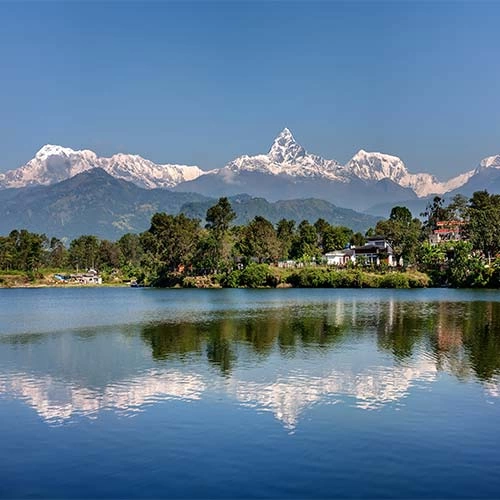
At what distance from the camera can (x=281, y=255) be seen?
470 ft

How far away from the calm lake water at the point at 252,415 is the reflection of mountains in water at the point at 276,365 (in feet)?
0.38

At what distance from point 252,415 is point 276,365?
29.8 feet

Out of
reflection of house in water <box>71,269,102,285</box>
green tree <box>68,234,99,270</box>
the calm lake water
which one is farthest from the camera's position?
green tree <box>68,234,99,270</box>

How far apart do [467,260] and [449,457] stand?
90703 millimetres

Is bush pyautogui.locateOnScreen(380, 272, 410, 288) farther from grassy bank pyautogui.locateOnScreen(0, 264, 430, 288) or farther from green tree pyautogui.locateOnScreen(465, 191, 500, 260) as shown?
green tree pyautogui.locateOnScreen(465, 191, 500, 260)

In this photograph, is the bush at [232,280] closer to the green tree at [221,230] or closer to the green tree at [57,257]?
the green tree at [221,230]

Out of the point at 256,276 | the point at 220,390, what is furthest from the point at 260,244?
the point at 220,390

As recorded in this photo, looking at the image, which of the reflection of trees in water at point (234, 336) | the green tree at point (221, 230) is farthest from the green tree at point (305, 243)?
the reflection of trees in water at point (234, 336)

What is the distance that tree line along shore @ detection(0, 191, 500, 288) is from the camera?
10981 centimetres

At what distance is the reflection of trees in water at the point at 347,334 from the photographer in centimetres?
3184

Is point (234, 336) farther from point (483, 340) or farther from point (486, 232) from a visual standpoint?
point (486, 232)

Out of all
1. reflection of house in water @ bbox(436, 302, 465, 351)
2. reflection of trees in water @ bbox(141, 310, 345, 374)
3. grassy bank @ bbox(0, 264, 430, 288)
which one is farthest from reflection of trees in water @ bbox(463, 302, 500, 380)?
grassy bank @ bbox(0, 264, 430, 288)

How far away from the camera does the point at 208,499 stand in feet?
44.9

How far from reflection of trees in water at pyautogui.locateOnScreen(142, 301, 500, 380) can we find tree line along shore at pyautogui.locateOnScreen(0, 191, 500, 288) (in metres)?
49.1
